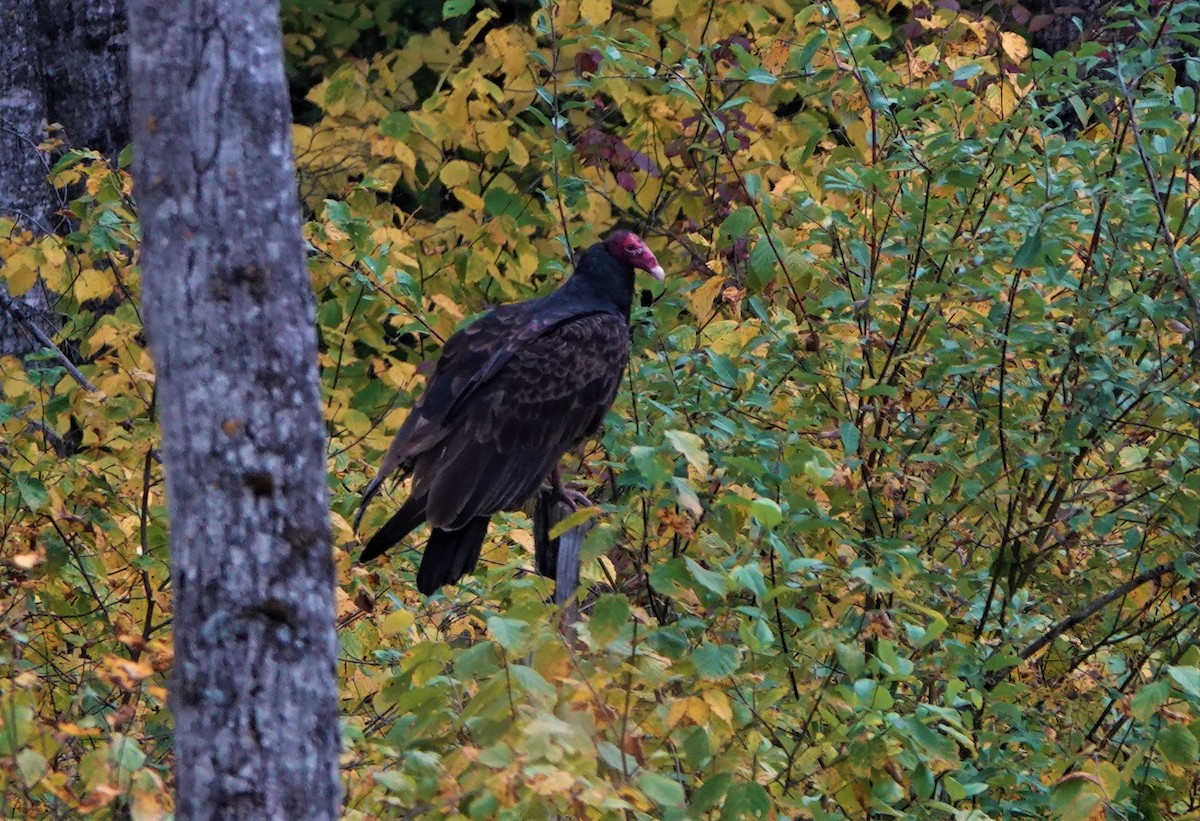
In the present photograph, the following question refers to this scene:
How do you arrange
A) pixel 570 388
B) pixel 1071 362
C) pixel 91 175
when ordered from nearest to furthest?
pixel 1071 362 → pixel 91 175 → pixel 570 388

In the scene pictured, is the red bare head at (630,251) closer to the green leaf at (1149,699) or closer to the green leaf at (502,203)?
the green leaf at (502,203)

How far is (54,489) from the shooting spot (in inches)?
149

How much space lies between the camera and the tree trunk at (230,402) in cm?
227

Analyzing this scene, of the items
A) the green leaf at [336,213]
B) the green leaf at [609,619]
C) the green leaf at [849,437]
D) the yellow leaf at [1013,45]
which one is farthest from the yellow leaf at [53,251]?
the yellow leaf at [1013,45]

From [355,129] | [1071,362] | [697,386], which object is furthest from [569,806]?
[355,129]

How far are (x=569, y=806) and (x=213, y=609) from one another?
24.6 inches

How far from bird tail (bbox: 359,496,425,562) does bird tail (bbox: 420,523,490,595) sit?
105 millimetres

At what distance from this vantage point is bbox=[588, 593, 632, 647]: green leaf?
2.52 metres

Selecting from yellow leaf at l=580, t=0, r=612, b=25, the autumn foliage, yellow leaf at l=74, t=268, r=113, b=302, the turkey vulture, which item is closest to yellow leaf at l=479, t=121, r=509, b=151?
the autumn foliage

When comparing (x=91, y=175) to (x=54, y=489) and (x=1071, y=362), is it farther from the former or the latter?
(x=1071, y=362)

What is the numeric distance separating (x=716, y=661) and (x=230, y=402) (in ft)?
2.91

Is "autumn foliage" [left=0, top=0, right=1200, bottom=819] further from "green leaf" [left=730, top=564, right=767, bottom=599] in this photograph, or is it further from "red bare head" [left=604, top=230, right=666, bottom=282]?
"red bare head" [left=604, top=230, right=666, bottom=282]

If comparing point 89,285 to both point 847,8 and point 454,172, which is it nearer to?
point 454,172

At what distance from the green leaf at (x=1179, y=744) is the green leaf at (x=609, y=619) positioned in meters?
1.13
